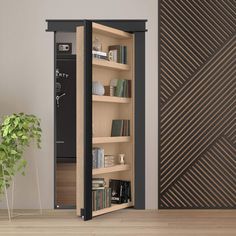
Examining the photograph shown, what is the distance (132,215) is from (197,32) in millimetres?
2421

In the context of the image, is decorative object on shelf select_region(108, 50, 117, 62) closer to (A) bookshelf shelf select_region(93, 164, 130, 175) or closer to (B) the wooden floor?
(A) bookshelf shelf select_region(93, 164, 130, 175)

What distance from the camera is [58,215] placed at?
21.5 feet

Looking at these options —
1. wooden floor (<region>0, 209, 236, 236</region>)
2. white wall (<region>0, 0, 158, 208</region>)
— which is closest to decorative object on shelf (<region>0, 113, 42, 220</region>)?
white wall (<region>0, 0, 158, 208</region>)

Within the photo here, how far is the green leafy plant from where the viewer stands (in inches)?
243

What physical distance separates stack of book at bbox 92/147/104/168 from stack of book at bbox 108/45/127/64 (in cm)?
117

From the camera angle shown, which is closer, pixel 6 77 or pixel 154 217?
pixel 154 217

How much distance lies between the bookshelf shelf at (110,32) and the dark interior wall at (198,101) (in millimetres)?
457

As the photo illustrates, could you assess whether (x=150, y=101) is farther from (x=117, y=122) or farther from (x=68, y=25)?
(x=68, y=25)

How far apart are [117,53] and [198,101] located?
1.19m

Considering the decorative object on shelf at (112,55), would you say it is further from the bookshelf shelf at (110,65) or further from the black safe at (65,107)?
the black safe at (65,107)

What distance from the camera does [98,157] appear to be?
259 inches

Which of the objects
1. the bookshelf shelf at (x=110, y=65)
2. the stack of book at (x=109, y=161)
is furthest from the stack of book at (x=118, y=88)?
the stack of book at (x=109, y=161)

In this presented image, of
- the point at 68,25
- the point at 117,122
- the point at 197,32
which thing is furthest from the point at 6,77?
the point at 197,32

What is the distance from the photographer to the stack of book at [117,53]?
22.7 ft
